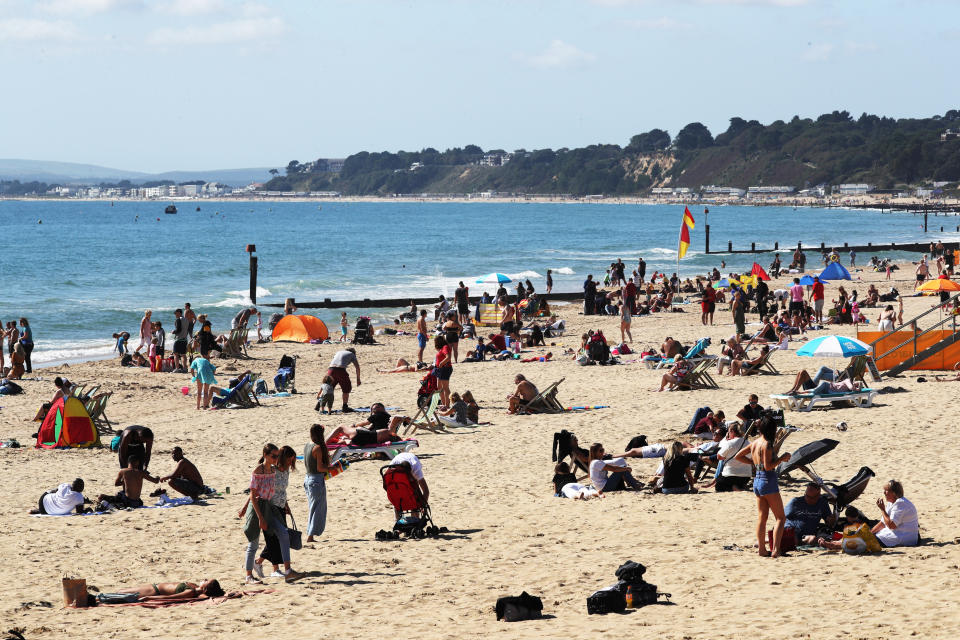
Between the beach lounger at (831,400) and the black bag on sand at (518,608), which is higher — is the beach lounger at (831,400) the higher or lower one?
the higher one

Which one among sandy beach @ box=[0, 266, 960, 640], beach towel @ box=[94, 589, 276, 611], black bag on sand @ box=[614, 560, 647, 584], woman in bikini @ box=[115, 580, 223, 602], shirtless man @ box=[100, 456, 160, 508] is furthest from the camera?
shirtless man @ box=[100, 456, 160, 508]

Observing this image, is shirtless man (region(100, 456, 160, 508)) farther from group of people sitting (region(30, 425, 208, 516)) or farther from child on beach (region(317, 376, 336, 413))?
child on beach (region(317, 376, 336, 413))

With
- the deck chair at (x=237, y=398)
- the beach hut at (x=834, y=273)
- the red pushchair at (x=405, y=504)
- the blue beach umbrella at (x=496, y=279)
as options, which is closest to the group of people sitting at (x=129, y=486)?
the red pushchair at (x=405, y=504)

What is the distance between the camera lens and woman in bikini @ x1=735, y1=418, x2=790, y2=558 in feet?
25.8

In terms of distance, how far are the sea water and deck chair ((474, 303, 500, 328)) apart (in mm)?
5225

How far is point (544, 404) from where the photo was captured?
50.9ft

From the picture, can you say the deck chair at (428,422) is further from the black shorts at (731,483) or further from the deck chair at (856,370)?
the deck chair at (856,370)

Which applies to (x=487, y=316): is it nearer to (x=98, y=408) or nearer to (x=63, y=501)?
(x=98, y=408)

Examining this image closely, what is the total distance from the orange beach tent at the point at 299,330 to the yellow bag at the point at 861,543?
62.9ft

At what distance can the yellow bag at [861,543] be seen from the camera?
814 centimetres

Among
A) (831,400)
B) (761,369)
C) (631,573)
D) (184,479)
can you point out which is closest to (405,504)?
(631,573)

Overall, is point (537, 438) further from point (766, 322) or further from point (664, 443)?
point (766, 322)

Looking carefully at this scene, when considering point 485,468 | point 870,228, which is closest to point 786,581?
point 485,468

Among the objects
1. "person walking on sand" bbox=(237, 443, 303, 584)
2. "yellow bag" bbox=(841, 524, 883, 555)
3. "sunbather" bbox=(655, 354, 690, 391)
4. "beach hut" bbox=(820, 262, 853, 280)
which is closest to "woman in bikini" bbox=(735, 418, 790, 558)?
"yellow bag" bbox=(841, 524, 883, 555)
